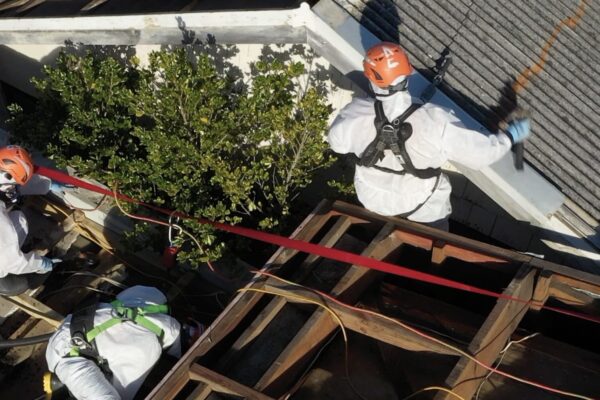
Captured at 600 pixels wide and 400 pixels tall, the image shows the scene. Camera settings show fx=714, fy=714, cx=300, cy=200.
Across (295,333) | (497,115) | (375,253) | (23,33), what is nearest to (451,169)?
(497,115)

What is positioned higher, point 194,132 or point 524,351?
point 524,351

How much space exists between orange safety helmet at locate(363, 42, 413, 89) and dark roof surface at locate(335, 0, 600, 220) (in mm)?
1056

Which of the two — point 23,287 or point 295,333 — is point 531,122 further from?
point 23,287

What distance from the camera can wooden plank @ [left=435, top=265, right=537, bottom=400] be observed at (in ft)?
17.3

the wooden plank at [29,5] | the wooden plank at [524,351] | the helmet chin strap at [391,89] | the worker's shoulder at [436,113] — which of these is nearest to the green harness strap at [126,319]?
the wooden plank at [524,351]

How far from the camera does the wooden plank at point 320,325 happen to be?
5.53 m

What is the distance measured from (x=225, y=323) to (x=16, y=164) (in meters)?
2.63

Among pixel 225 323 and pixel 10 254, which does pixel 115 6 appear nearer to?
pixel 10 254

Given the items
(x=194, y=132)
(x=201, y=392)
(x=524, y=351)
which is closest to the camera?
(x=201, y=392)

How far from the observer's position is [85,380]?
5801 mm

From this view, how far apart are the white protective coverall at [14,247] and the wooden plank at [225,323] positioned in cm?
223

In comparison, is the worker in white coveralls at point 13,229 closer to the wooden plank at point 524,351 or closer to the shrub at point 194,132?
the shrub at point 194,132

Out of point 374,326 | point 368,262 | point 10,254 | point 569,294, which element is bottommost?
point 10,254

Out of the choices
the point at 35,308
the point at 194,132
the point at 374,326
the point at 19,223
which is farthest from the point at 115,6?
the point at 374,326
